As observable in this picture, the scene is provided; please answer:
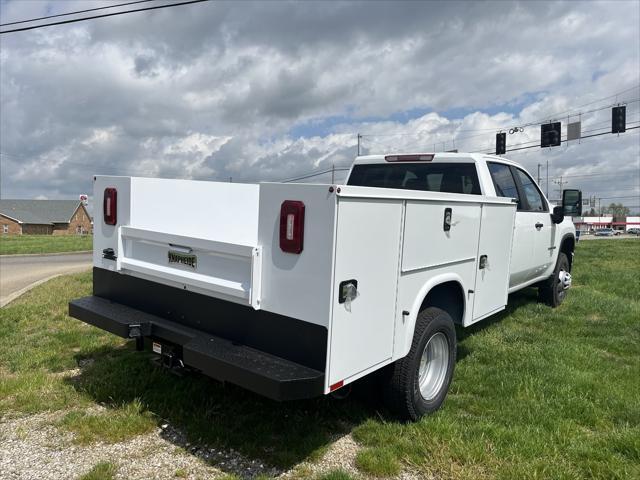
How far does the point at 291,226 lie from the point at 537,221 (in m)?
4.52

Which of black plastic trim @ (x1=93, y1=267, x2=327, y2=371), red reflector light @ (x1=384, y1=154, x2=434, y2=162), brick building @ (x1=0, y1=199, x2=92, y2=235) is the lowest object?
brick building @ (x1=0, y1=199, x2=92, y2=235)

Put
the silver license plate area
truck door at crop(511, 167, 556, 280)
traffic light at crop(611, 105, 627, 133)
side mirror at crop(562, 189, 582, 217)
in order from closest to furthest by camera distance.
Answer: the silver license plate area
truck door at crop(511, 167, 556, 280)
side mirror at crop(562, 189, 582, 217)
traffic light at crop(611, 105, 627, 133)

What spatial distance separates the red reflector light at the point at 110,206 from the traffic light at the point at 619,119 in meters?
22.7

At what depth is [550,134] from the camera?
79.5 feet

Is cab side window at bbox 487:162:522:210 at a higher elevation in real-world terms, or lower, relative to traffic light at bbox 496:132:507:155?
lower

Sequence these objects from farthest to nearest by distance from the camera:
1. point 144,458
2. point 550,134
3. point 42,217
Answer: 1. point 42,217
2. point 550,134
3. point 144,458

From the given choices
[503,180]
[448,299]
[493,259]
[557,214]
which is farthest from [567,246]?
[448,299]

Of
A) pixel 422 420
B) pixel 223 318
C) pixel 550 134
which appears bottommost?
pixel 422 420

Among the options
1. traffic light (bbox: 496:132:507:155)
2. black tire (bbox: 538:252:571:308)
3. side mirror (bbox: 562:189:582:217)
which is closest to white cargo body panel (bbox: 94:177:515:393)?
side mirror (bbox: 562:189:582:217)

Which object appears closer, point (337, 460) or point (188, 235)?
point (337, 460)

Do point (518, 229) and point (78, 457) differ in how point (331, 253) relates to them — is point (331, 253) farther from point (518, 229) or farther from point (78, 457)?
point (518, 229)

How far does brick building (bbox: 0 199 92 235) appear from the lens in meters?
71.4

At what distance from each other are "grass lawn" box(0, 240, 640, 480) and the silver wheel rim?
21 cm

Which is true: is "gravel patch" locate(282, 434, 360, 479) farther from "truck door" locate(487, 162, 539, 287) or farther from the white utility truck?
"truck door" locate(487, 162, 539, 287)
